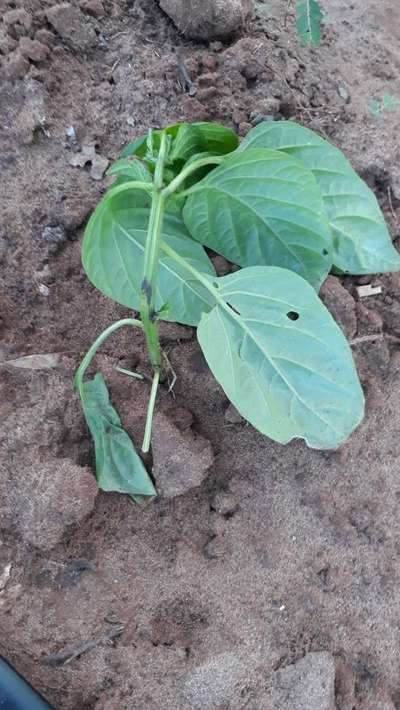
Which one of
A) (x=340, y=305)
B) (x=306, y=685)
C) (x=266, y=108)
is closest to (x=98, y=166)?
(x=266, y=108)

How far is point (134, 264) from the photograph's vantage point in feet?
3.75

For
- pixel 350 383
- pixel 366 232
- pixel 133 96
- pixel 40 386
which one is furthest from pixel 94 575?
pixel 133 96

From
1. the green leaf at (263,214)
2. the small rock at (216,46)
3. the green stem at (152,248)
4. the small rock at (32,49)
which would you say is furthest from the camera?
the small rock at (216,46)

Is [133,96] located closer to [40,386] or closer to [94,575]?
[40,386]

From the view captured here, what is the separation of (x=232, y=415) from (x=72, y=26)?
1065 mm

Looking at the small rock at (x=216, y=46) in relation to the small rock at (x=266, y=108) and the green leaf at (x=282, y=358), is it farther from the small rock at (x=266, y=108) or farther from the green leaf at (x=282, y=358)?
the green leaf at (x=282, y=358)

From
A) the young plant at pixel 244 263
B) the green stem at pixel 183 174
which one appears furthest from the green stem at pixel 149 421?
the green stem at pixel 183 174

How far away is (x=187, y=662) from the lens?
3.45 ft

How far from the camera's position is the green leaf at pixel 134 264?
43.1 inches

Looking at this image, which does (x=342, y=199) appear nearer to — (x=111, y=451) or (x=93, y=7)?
(x=111, y=451)

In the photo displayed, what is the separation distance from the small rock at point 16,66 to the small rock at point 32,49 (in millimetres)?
18

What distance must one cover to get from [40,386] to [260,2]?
1.31 meters

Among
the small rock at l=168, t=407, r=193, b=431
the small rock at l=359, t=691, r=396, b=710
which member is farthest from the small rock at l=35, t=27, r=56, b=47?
the small rock at l=359, t=691, r=396, b=710

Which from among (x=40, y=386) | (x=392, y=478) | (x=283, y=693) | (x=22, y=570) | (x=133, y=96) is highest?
(x=133, y=96)
